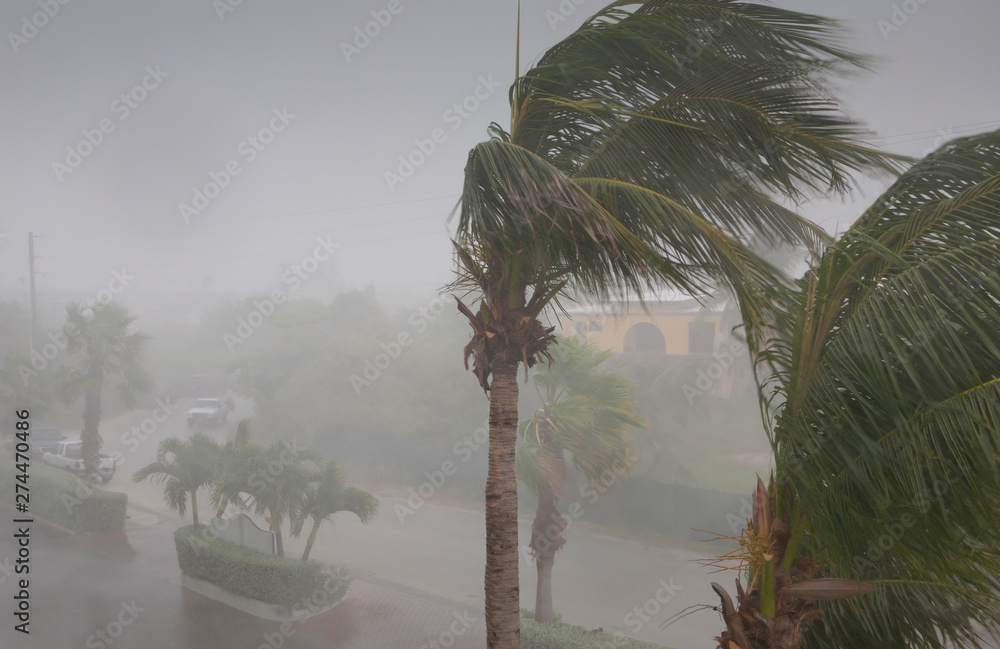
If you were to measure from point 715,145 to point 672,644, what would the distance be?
7691 mm

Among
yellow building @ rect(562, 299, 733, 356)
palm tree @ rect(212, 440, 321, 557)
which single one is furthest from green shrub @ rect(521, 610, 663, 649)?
yellow building @ rect(562, 299, 733, 356)

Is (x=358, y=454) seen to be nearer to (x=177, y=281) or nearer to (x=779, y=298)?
(x=177, y=281)

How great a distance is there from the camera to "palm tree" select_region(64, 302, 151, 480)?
1142 centimetres

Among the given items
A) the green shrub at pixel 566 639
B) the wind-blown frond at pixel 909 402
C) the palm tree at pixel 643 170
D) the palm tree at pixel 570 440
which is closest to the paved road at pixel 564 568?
the green shrub at pixel 566 639

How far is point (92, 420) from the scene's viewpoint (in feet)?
38.0

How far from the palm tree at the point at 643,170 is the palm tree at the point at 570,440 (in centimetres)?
382

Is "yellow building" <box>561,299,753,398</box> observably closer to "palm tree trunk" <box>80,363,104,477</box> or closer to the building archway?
the building archway

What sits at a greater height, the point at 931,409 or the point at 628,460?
the point at 931,409

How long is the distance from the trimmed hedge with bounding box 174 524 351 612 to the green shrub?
2.71 meters

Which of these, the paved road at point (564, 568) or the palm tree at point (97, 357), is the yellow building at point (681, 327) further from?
the palm tree at point (97, 357)

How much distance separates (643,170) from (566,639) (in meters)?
4.98

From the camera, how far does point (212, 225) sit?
21.2 m

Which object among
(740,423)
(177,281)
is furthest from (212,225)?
(740,423)

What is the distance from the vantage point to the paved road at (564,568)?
8.52 m
